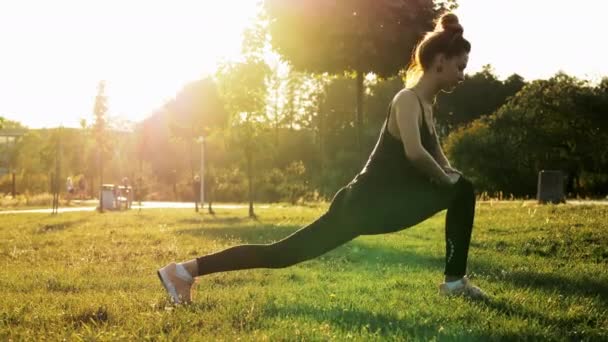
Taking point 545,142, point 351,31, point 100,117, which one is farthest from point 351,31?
point 545,142

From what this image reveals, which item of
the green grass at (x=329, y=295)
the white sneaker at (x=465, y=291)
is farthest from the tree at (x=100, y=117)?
the white sneaker at (x=465, y=291)

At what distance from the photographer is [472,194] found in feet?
16.1

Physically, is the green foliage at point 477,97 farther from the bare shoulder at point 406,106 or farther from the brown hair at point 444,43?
the bare shoulder at point 406,106

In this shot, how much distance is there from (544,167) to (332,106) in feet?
89.1

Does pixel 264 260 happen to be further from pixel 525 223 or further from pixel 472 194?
pixel 525 223

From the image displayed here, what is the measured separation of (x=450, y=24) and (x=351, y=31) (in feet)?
38.4

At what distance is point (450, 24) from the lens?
15.9 feet

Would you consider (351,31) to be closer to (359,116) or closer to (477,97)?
(359,116)

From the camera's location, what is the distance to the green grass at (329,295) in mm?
4180

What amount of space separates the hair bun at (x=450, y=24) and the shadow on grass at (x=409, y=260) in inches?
93.2

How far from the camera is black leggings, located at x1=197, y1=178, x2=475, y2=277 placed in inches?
186

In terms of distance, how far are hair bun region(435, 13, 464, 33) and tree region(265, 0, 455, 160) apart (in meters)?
11.5

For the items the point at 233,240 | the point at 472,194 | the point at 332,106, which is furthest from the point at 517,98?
the point at 472,194

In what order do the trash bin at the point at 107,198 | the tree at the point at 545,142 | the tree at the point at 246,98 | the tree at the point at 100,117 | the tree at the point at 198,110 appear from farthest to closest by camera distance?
the tree at the point at 545,142
the tree at the point at 100,117
the trash bin at the point at 107,198
the tree at the point at 198,110
the tree at the point at 246,98
